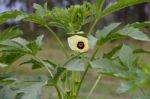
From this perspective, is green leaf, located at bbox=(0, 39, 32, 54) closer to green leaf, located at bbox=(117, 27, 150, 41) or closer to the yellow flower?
the yellow flower

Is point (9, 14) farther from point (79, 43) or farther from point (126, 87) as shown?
point (126, 87)

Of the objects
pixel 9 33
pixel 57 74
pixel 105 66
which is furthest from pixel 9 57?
pixel 105 66

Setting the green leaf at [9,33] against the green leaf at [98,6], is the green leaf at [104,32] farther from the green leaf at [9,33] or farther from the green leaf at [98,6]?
the green leaf at [9,33]

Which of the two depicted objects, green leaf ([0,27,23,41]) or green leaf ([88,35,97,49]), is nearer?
green leaf ([88,35,97,49])

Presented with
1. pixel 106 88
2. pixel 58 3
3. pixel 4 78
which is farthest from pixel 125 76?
pixel 58 3

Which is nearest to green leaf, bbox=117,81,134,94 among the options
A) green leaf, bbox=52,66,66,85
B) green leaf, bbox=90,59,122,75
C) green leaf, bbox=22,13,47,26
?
green leaf, bbox=90,59,122,75

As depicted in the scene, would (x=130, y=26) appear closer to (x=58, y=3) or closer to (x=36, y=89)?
(x=36, y=89)
